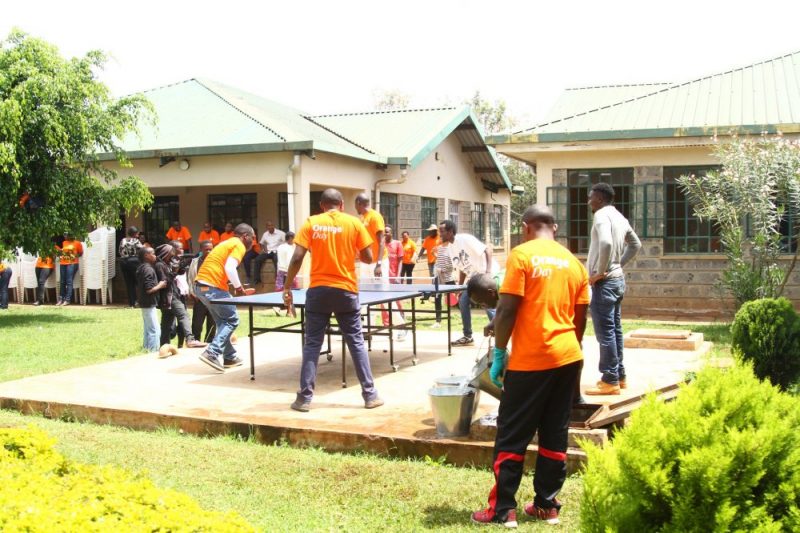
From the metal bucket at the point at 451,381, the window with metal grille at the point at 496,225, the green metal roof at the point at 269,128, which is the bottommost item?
the metal bucket at the point at 451,381

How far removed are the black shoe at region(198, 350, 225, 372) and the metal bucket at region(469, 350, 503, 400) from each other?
3.95m

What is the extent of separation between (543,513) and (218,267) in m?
5.74

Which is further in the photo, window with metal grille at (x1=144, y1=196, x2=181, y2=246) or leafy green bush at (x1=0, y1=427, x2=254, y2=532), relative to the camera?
window with metal grille at (x1=144, y1=196, x2=181, y2=246)

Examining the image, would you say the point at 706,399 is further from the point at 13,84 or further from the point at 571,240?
the point at 13,84

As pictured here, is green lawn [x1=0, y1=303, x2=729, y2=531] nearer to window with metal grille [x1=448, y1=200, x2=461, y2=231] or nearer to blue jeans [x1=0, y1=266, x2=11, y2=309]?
blue jeans [x1=0, y1=266, x2=11, y2=309]

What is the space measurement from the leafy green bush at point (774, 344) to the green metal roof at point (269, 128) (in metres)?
10.4

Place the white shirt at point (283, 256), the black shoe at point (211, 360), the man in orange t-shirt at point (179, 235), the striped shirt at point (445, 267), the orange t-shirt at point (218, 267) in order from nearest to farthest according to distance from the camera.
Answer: the black shoe at point (211, 360), the orange t-shirt at point (218, 267), the striped shirt at point (445, 267), the white shirt at point (283, 256), the man in orange t-shirt at point (179, 235)

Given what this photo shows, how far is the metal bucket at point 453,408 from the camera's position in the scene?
5.75 metres

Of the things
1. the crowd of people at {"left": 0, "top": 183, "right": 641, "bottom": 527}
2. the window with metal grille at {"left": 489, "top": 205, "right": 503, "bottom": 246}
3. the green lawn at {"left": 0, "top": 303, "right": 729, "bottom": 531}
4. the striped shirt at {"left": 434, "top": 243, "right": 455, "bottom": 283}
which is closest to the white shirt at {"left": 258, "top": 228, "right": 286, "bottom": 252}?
the crowd of people at {"left": 0, "top": 183, "right": 641, "bottom": 527}

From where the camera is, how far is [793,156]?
11.6 m

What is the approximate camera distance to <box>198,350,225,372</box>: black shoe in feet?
29.0

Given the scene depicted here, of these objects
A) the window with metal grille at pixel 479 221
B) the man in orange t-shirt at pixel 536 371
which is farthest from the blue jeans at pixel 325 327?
the window with metal grille at pixel 479 221

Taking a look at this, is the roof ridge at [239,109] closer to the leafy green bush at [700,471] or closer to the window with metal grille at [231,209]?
the window with metal grille at [231,209]

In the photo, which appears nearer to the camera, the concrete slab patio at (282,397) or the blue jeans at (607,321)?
the concrete slab patio at (282,397)
